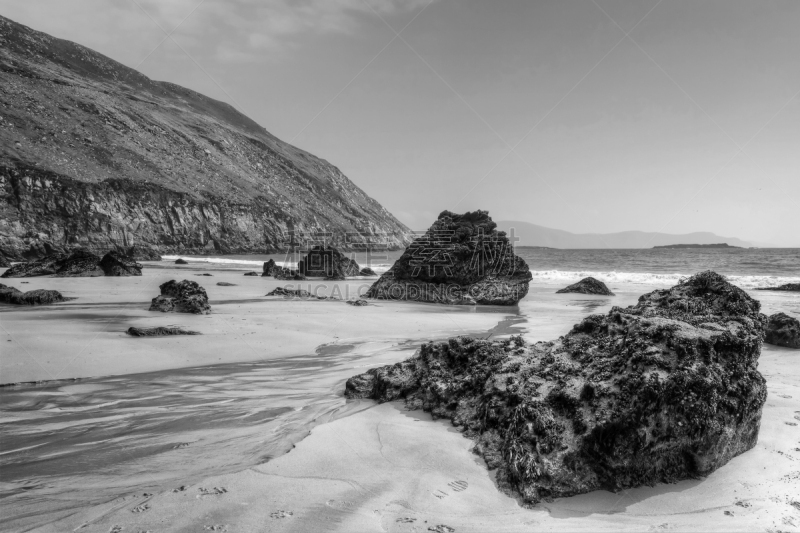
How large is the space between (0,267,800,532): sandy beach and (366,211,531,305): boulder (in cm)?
638

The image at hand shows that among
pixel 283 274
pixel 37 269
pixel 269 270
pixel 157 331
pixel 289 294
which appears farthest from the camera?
pixel 269 270

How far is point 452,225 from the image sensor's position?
42.7 feet

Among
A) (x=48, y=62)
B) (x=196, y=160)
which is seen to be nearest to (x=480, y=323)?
(x=196, y=160)

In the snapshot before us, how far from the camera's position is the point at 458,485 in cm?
241

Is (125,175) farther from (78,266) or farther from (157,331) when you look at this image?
(157,331)

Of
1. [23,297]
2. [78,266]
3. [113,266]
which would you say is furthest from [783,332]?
[78,266]

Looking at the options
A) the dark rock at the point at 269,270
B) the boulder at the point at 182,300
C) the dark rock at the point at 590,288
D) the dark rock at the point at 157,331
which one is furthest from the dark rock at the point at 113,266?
the dark rock at the point at 590,288

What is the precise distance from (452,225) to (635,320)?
10081 mm

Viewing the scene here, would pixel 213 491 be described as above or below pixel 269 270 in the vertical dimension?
below

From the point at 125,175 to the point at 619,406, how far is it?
5587cm

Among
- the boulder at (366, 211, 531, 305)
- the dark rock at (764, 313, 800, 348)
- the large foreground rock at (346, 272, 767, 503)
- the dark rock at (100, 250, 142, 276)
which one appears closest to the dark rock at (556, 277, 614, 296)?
the boulder at (366, 211, 531, 305)

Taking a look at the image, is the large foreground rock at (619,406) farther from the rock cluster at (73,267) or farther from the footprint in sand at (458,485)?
the rock cluster at (73,267)

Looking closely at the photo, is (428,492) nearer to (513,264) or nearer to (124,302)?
(124,302)

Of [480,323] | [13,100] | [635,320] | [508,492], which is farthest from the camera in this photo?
[13,100]
